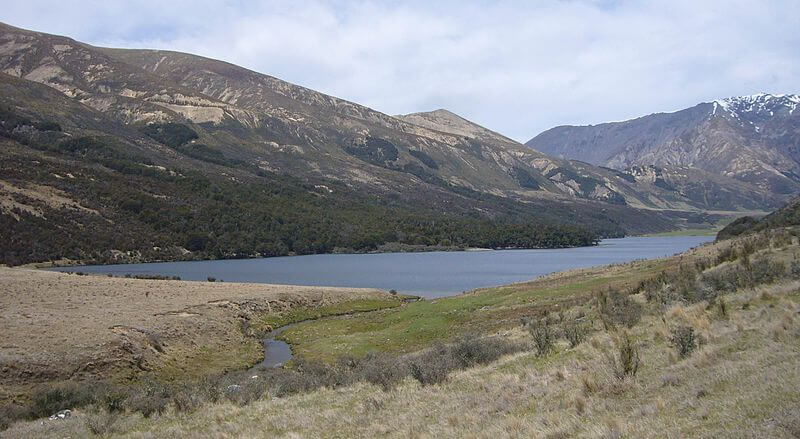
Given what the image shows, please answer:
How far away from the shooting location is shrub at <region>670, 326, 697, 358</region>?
44.4 feet

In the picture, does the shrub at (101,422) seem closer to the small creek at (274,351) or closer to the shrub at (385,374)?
the shrub at (385,374)

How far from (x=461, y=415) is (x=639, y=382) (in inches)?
144

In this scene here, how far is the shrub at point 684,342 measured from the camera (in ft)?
44.4

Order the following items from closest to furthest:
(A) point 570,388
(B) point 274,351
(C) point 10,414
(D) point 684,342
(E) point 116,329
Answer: (A) point 570,388 < (D) point 684,342 < (C) point 10,414 < (E) point 116,329 < (B) point 274,351

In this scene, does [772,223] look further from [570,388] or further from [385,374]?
[570,388]

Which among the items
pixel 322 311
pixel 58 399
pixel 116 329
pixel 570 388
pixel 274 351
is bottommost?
pixel 274 351

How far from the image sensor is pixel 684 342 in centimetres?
1373

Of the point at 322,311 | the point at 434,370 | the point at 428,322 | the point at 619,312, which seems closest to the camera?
the point at 434,370

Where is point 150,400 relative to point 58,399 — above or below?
above

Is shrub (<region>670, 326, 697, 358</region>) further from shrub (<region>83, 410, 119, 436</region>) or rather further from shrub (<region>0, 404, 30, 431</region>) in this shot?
shrub (<region>0, 404, 30, 431</region>)

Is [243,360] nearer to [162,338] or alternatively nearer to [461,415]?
[162,338]

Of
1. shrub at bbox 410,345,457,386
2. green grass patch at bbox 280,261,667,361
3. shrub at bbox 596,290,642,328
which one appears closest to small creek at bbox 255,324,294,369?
green grass patch at bbox 280,261,667,361

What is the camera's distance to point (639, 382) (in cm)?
1191

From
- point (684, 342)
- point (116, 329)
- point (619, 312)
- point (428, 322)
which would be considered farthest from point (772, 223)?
point (116, 329)
